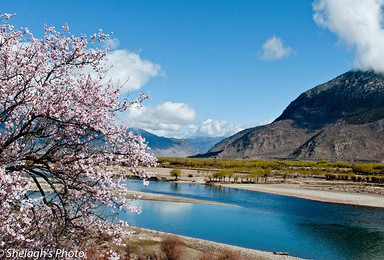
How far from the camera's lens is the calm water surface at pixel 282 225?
Result: 30.1 m

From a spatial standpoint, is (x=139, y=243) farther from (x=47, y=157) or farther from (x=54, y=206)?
(x=47, y=157)

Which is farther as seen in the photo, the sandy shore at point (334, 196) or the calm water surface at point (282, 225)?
the sandy shore at point (334, 196)

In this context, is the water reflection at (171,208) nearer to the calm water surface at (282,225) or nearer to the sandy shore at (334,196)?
the calm water surface at (282,225)

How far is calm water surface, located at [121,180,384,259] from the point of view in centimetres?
3009

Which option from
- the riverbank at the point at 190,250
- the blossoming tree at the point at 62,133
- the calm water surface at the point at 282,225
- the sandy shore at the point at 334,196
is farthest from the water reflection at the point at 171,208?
the blossoming tree at the point at 62,133

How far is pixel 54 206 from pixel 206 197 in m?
52.3

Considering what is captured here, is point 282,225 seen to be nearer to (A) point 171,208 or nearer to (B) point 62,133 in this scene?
(A) point 171,208

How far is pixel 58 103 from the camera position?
7.40m

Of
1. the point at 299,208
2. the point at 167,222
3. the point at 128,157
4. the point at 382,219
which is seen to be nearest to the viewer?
the point at 128,157

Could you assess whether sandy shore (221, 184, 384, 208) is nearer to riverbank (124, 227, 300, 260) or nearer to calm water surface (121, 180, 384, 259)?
calm water surface (121, 180, 384, 259)

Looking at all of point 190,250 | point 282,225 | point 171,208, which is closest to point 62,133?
point 190,250

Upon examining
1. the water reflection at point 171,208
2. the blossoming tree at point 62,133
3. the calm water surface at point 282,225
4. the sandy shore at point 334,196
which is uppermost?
the blossoming tree at point 62,133

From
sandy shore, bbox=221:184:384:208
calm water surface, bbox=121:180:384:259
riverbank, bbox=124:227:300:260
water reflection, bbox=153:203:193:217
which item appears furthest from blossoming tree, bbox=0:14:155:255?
sandy shore, bbox=221:184:384:208

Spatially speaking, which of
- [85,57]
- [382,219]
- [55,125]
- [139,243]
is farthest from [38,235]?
[382,219]
